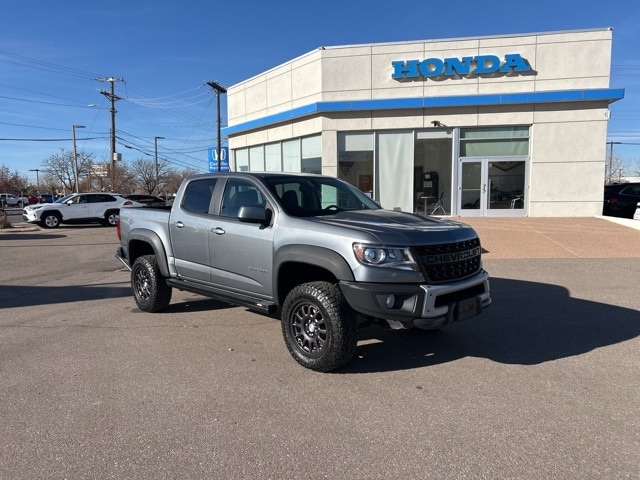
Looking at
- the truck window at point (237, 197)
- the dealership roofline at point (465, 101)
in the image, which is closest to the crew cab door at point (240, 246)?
the truck window at point (237, 197)

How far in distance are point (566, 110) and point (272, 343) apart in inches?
633

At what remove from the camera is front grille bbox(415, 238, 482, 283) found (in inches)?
155

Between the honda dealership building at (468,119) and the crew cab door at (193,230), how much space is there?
1299 cm

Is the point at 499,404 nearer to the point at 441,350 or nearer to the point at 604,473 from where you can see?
the point at 604,473

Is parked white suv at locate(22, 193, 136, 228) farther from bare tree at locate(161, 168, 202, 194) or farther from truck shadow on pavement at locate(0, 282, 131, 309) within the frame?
bare tree at locate(161, 168, 202, 194)

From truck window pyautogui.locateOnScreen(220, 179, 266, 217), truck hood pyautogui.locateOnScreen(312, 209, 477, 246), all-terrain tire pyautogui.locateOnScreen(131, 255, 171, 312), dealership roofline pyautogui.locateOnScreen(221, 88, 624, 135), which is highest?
dealership roofline pyautogui.locateOnScreen(221, 88, 624, 135)

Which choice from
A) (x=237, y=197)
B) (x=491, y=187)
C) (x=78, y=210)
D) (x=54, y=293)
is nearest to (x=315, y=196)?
(x=237, y=197)

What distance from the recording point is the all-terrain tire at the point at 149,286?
616 centimetres

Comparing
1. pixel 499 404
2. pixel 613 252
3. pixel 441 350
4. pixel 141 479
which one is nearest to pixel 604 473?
pixel 499 404

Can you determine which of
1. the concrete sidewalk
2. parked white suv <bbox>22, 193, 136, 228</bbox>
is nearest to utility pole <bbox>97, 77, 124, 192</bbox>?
parked white suv <bbox>22, 193, 136, 228</bbox>

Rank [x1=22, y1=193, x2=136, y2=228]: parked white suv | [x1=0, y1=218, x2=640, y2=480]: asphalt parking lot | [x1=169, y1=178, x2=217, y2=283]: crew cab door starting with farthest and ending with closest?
[x1=22, y1=193, x2=136, y2=228]: parked white suv → [x1=169, y1=178, x2=217, y2=283]: crew cab door → [x1=0, y1=218, x2=640, y2=480]: asphalt parking lot

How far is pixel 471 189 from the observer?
58.6ft

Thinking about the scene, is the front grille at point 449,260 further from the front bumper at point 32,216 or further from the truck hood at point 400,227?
the front bumper at point 32,216

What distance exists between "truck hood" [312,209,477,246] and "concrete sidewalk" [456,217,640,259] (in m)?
6.55
